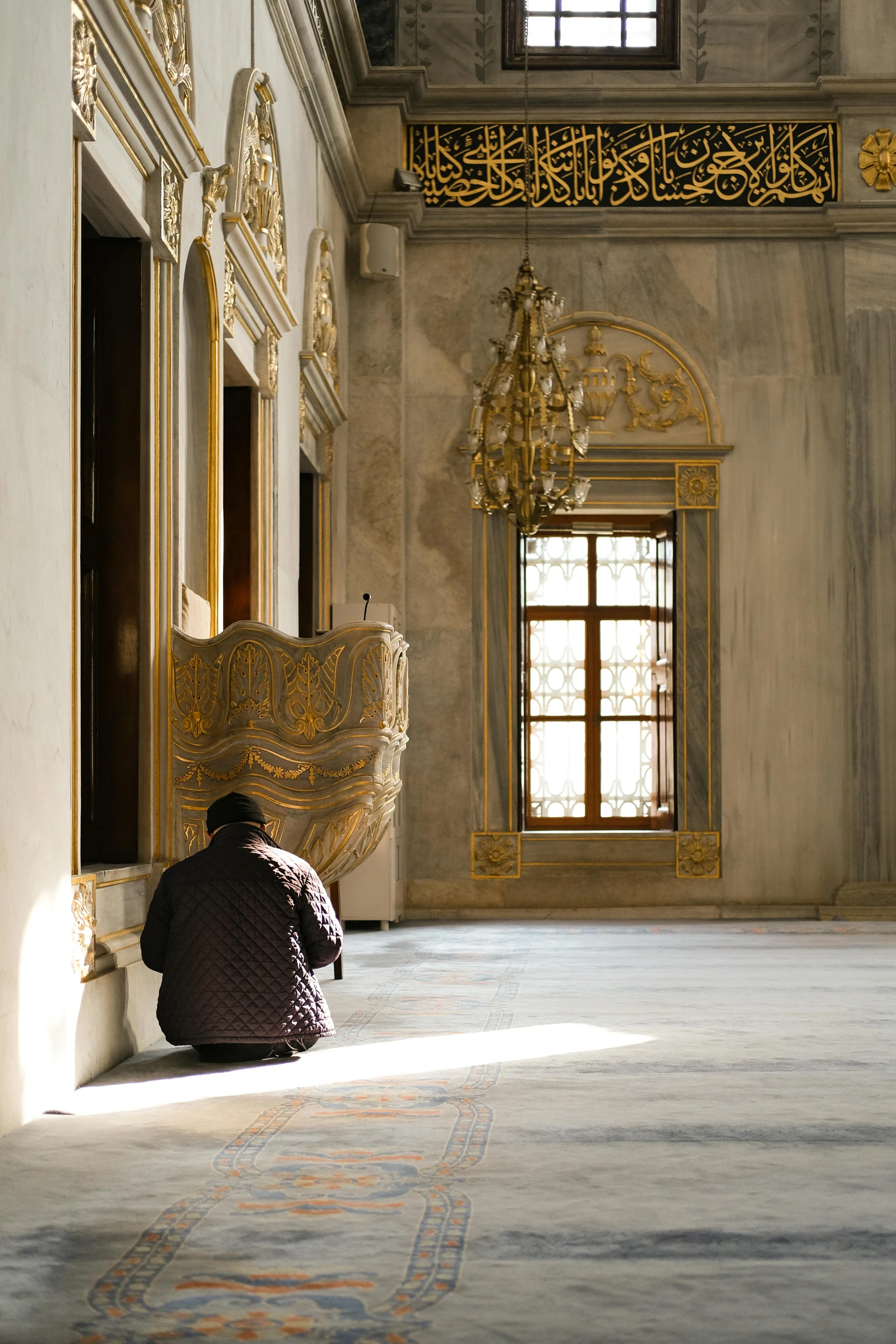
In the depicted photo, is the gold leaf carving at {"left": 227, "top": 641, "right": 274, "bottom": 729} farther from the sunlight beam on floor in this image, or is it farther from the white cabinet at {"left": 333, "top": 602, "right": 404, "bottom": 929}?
the white cabinet at {"left": 333, "top": 602, "right": 404, "bottom": 929}

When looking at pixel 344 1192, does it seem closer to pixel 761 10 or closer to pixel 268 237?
pixel 268 237

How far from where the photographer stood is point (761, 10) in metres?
10.8

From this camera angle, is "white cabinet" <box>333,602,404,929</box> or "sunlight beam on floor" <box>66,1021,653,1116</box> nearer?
"sunlight beam on floor" <box>66,1021,653,1116</box>

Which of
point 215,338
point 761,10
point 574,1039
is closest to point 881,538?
point 761,10

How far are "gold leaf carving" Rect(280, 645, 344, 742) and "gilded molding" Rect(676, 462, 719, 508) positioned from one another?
567cm

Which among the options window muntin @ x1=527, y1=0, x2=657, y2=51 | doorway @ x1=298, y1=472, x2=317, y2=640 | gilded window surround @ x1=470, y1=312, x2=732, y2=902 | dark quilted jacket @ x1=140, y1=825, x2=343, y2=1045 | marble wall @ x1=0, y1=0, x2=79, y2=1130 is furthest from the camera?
window muntin @ x1=527, y1=0, x2=657, y2=51

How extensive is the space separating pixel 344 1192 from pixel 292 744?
8.22ft

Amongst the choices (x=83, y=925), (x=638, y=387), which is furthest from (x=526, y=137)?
(x=83, y=925)

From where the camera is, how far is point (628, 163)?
424 inches

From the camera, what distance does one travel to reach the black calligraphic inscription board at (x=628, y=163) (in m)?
10.7

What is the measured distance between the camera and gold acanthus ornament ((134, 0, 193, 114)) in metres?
5.06

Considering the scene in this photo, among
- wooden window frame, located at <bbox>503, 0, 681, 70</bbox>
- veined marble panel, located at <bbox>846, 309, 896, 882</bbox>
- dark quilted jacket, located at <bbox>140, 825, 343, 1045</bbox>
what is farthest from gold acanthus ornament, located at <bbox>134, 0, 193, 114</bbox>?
veined marble panel, located at <bbox>846, 309, 896, 882</bbox>

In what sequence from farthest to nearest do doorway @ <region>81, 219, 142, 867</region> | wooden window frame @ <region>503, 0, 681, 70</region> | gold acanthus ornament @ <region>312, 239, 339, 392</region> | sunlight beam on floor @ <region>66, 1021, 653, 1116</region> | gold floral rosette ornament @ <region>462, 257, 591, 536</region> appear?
wooden window frame @ <region>503, 0, 681, 70</region>, gold acanthus ornament @ <region>312, 239, 339, 392</region>, gold floral rosette ornament @ <region>462, 257, 591, 536</region>, doorway @ <region>81, 219, 142, 867</region>, sunlight beam on floor @ <region>66, 1021, 653, 1116</region>

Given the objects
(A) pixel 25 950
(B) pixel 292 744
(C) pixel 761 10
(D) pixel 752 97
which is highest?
(C) pixel 761 10
